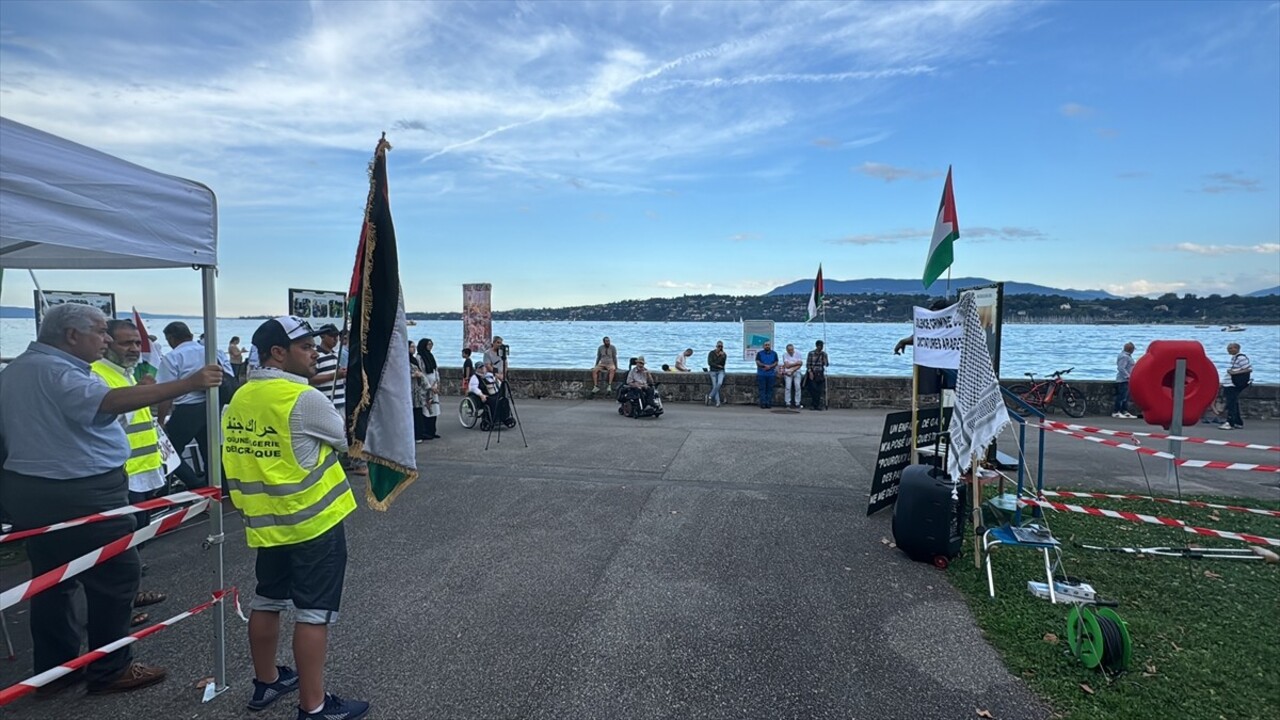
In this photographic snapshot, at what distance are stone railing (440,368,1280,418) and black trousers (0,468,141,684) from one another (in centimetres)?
1279

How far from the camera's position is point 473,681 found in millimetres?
3191

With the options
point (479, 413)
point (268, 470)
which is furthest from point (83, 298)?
point (268, 470)

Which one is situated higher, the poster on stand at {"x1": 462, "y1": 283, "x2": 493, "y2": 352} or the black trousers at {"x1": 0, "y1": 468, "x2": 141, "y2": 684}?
the poster on stand at {"x1": 462, "y1": 283, "x2": 493, "y2": 352}

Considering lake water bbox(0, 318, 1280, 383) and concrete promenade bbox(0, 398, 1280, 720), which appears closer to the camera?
concrete promenade bbox(0, 398, 1280, 720)

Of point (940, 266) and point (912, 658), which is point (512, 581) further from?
point (940, 266)

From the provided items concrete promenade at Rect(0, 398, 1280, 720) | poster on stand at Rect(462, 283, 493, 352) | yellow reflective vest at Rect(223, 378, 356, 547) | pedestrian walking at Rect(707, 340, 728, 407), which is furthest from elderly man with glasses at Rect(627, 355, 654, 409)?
yellow reflective vest at Rect(223, 378, 356, 547)

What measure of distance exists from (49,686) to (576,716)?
2.68 metres

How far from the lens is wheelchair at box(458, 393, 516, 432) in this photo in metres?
10.8

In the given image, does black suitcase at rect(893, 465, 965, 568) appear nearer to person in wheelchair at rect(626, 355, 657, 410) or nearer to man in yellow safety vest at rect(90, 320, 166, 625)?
man in yellow safety vest at rect(90, 320, 166, 625)

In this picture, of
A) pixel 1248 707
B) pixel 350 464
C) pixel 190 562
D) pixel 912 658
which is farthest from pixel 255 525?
pixel 350 464

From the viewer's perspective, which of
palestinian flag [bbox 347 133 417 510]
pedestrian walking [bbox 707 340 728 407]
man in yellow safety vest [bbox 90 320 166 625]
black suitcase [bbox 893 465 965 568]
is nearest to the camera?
palestinian flag [bbox 347 133 417 510]

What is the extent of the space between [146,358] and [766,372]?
37.9 ft

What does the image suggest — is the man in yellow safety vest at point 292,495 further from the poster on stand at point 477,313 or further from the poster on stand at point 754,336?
the poster on stand at point 754,336

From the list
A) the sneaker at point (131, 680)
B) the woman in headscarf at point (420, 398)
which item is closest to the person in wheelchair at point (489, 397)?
the woman in headscarf at point (420, 398)
